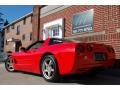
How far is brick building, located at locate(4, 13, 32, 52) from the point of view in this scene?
30.7m

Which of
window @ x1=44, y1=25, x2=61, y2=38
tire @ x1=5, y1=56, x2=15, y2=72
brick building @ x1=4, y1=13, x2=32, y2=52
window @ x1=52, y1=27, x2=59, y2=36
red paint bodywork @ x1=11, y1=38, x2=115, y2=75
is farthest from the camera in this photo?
brick building @ x1=4, y1=13, x2=32, y2=52

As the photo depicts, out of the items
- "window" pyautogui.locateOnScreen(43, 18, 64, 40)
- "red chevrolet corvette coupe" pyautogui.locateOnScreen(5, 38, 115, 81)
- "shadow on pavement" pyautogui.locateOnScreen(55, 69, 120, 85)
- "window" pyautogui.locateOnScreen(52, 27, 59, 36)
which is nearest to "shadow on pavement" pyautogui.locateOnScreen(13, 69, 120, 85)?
"shadow on pavement" pyautogui.locateOnScreen(55, 69, 120, 85)

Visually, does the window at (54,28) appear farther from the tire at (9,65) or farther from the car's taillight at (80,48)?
the car's taillight at (80,48)

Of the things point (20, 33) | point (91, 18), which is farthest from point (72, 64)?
point (20, 33)

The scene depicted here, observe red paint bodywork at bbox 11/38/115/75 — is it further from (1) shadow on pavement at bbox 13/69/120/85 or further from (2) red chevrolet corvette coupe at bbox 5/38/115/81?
(1) shadow on pavement at bbox 13/69/120/85

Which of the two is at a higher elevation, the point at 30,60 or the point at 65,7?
the point at 65,7

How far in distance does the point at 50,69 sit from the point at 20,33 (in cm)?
2710

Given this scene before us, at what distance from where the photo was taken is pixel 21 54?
8.57 m

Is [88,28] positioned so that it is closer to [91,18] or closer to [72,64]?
[91,18]

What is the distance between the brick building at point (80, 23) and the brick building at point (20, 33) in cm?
1272

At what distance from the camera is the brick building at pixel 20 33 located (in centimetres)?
3067

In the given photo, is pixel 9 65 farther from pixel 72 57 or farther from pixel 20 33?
pixel 20 33

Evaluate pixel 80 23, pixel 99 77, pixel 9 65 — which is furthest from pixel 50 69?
pixel 80 23

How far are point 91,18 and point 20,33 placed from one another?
22.8 m
